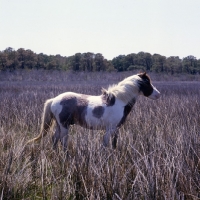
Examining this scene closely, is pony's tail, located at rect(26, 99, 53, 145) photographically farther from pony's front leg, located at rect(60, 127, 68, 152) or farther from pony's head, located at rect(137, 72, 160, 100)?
pony's head, located at rect(137, 72, 160, 100)

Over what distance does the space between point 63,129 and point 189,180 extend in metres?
2.07

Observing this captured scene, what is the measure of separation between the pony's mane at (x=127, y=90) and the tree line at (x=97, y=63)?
25.2 metres

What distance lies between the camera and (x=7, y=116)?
18.4 feet

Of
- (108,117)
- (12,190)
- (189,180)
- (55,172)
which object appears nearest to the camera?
(189,180)

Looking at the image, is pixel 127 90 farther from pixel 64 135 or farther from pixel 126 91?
pixel 64 135

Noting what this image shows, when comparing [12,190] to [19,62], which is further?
[19,62]

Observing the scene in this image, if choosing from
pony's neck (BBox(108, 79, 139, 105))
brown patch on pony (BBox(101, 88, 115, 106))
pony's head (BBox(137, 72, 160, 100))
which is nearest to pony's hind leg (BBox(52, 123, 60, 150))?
brown patch on pony (BBox(101, 88, 115, 106))

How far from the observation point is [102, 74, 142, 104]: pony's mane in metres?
3.87

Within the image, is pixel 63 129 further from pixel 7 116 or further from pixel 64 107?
pixel 7 116

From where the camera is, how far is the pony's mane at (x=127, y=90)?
387 centimetres


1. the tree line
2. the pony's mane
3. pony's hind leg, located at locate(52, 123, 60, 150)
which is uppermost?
the tree line

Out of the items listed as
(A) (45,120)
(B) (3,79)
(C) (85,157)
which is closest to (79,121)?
(A) (45,120)

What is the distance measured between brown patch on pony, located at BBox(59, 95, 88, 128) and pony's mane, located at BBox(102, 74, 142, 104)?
0.37m

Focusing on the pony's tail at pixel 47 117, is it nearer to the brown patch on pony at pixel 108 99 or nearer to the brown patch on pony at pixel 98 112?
the brown patch on pony at pixel 98 112
